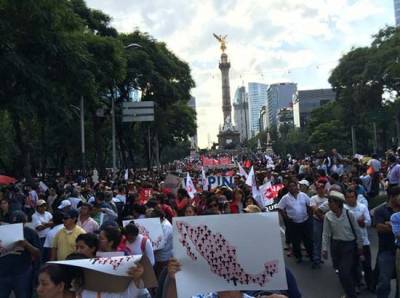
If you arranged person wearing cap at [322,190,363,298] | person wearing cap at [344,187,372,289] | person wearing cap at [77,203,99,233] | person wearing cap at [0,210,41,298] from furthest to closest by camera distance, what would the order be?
person wearing cap at [344,187,372,289]
person wearing cap at [77,203,99,233]
person wearing cap at [322,190,363,298]
person wearing cap at [0,210,41,298]

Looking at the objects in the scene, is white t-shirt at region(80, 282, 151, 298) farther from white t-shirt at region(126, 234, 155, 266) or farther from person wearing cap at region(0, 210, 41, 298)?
person wearing cap at region(0, 210, 41, 298)

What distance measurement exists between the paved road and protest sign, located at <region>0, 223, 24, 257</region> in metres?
4.22

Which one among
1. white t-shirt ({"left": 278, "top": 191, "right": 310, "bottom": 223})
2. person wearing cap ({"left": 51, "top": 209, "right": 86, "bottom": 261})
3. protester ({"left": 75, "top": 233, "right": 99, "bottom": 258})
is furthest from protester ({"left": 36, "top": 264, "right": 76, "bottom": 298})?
white t-shirt ({"left": 278, "top": 191, "right": 310, "bottom": 223})

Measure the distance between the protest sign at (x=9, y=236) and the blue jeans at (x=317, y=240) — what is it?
5.83m

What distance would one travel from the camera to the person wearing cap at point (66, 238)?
6.99 meters

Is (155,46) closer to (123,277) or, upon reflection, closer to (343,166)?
(343,166)

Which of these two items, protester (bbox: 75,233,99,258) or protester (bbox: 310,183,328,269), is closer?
protester (bbox: 75,233,99,258)

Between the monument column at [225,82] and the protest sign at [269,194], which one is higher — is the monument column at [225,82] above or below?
above

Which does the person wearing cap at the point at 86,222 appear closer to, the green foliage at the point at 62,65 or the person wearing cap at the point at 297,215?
the person wearing cap at the point at 297,215

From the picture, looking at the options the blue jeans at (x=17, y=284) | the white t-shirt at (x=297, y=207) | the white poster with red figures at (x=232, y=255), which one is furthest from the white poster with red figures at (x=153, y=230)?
the white t-shirt at (x=297, y=207)

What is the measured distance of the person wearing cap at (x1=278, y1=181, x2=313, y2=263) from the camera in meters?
11.0

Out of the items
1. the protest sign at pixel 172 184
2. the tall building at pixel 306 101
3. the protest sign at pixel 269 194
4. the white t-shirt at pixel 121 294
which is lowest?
the white t-shirt at pixel 121 294

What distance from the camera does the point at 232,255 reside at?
3986 mm

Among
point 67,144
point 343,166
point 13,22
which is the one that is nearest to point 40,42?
point 13,22
